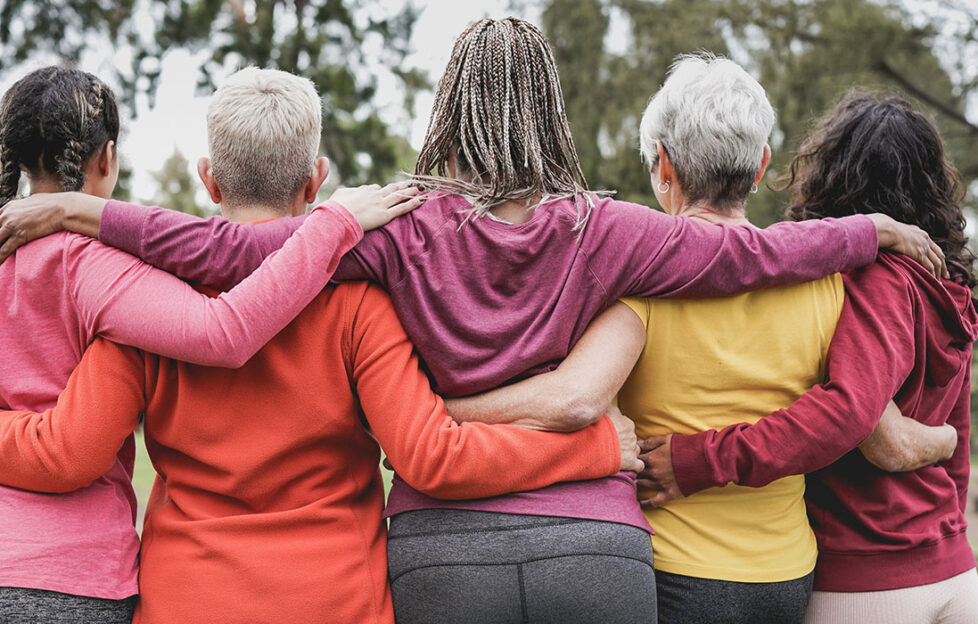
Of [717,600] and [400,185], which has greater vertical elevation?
[400,185]

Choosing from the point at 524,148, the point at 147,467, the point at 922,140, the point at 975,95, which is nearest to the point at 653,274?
the point at 524,148

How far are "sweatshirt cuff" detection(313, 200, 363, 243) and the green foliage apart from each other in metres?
8.14

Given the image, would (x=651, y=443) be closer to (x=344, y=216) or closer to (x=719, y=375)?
(x=719, y=375)

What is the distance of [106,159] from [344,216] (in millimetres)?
621

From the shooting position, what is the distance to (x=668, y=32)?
11.7m

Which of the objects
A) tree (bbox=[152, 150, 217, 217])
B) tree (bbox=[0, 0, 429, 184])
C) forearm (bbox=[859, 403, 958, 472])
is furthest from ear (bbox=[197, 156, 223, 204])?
tree (bbox=[152, 150, 217, 217])

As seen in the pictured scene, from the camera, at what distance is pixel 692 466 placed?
6.87 ft

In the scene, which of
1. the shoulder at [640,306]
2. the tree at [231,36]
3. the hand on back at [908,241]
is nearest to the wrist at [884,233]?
the hand on back at [908,241]

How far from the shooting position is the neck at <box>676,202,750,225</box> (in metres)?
2.28

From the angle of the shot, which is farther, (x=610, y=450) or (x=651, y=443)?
(x=651, y=443)

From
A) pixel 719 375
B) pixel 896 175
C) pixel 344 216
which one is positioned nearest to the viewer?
pixel 344 216

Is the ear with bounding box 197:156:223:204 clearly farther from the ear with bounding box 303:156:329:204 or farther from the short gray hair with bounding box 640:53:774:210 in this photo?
the short gray hair with bounding box 640:53:774:210

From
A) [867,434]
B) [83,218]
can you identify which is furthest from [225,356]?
[867,434]

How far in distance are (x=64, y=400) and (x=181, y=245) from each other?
0.38 metres
